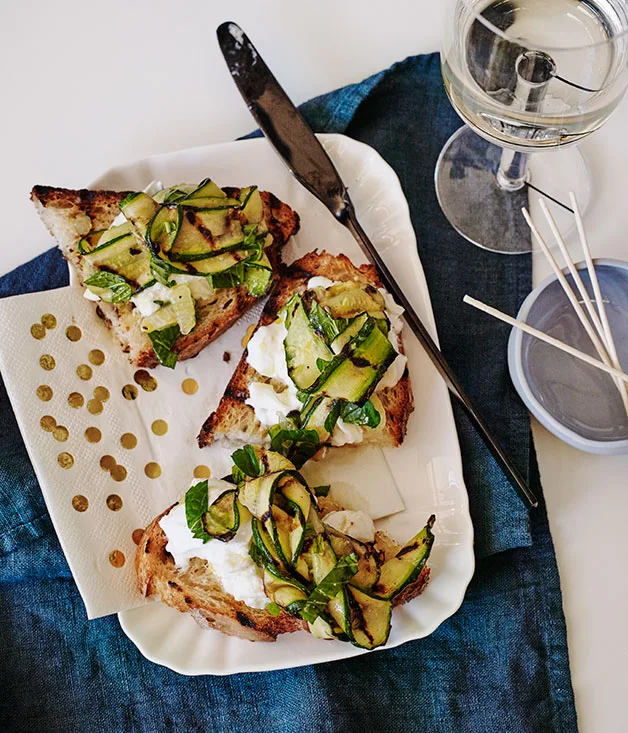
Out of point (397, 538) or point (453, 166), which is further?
point (453, 166)

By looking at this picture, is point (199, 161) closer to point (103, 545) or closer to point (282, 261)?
point (282, 261)

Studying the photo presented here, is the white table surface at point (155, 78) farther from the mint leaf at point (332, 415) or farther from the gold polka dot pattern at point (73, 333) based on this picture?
the mint leaf at point (332, 415)

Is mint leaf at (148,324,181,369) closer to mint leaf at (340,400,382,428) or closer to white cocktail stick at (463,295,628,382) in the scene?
mint leaf at (340,400,382,428)

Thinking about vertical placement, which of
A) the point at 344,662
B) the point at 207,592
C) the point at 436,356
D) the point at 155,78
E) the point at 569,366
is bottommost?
the point at 344,662

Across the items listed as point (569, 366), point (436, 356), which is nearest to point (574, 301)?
point (569, 366)

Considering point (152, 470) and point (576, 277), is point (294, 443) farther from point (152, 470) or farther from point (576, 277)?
point (576, 277)

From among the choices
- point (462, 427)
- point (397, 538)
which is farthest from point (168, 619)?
point (462, 427)
